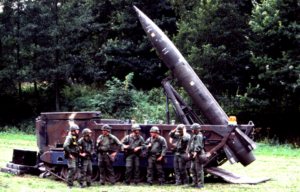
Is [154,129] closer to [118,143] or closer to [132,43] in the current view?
[118,143]

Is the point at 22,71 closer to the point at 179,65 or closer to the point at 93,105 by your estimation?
the point at 93,105

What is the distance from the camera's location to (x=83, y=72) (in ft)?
98.1

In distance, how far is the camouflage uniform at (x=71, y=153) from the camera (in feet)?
37.0

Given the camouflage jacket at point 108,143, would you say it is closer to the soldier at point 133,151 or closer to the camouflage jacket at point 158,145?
the soldier at point 133,151

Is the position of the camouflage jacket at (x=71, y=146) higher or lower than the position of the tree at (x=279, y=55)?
lower

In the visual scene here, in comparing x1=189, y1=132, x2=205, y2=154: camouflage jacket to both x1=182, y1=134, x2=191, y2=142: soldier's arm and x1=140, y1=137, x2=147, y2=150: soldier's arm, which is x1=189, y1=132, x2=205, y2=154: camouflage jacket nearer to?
A: x1=182, y1=134, x2=191, y2=142: soldier's arm

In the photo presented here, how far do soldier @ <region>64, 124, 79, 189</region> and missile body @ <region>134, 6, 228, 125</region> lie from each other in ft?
16.7

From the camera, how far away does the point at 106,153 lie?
38.9 feet

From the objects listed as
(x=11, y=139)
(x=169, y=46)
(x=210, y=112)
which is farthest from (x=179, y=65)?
(x=11, y=139)

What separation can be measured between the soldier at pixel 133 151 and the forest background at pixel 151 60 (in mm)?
11861

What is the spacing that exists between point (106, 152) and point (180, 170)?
7.72 ft

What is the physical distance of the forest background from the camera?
Result: 2239cm

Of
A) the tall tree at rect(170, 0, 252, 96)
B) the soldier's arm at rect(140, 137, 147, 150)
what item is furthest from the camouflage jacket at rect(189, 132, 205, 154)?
the tall tree at rect(170, 0, 252, 96)

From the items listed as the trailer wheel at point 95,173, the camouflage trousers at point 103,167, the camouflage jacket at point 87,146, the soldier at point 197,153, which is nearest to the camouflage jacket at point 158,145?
the soldier at point 197,153
